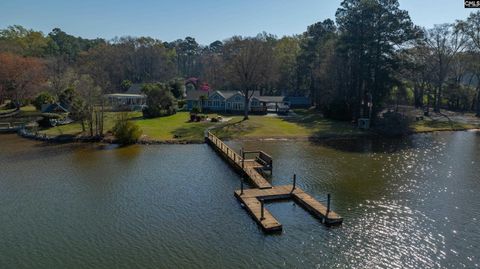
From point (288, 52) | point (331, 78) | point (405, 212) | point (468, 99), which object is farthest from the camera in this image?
point (288, 52)

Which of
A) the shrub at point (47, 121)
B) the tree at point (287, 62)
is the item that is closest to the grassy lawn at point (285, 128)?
the shrub at point (47, 121)

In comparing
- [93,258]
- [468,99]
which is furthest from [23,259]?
[468,99]

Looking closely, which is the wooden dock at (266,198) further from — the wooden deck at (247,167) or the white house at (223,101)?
the white house at (223,101)

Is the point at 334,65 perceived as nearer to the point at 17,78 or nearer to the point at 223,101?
A: the point at 223,101

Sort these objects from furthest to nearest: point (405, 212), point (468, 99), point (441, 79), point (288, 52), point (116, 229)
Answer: point (288, 52)
point (468, 99)
point (441, 79)
point (405, 212)
point (116, 229)

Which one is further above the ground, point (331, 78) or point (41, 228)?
point (331, 78)

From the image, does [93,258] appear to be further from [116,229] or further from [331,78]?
[331,78]

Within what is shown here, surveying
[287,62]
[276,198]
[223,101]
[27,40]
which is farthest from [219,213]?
[27,40]
